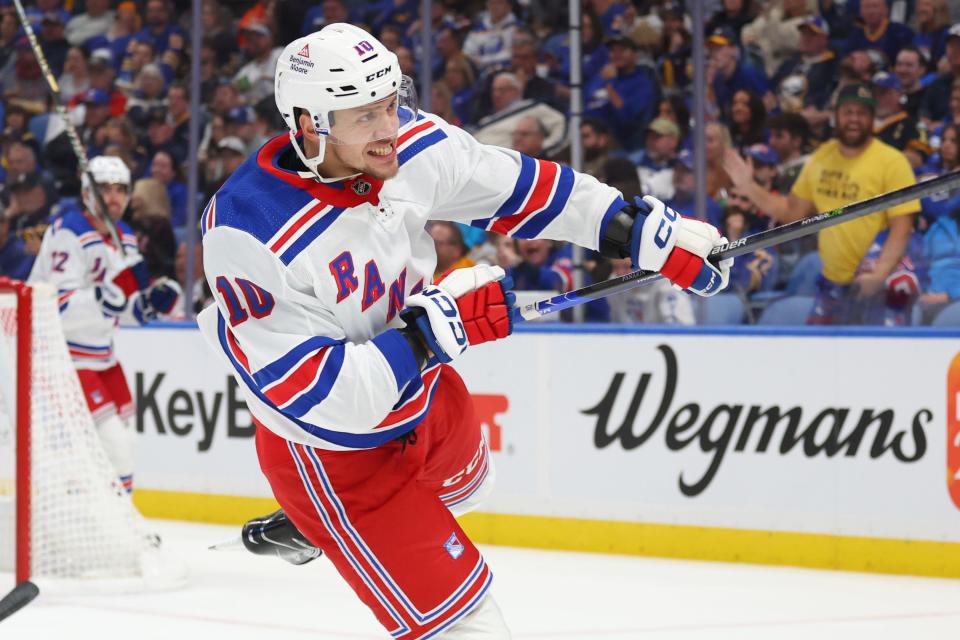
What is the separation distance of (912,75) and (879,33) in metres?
0.23

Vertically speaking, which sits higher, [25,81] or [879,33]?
[879,33]

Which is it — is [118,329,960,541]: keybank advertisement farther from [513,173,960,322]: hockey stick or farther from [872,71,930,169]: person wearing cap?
[513,173,960,322]: hockey stick

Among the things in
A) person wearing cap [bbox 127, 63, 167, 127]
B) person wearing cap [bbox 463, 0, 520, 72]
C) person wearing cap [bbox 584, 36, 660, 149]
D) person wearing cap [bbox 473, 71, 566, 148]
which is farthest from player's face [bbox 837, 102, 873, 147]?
person wearing cap [bbox 127, 63, 167, 127]

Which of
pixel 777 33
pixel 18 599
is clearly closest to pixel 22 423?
pixel 18 599

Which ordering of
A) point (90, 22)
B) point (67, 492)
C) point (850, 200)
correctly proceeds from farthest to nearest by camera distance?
point (90, 22), point (850, 200), point (67, 492)

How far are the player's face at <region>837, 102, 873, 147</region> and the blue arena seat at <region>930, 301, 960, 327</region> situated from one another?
2.03ft

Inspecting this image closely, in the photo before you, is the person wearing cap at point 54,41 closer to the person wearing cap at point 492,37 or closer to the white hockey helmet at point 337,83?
the person wearing cap at point 492,37

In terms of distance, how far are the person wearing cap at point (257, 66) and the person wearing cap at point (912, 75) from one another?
274 cm

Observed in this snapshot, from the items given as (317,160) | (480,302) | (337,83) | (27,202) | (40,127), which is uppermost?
(337,83)

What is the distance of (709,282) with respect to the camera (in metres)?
2.60

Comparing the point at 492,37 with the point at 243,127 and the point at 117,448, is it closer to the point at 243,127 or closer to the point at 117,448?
the point at 243,127

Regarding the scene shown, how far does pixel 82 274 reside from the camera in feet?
17.1

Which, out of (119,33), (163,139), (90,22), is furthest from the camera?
(90,22)

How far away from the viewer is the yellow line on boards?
15.1ft
